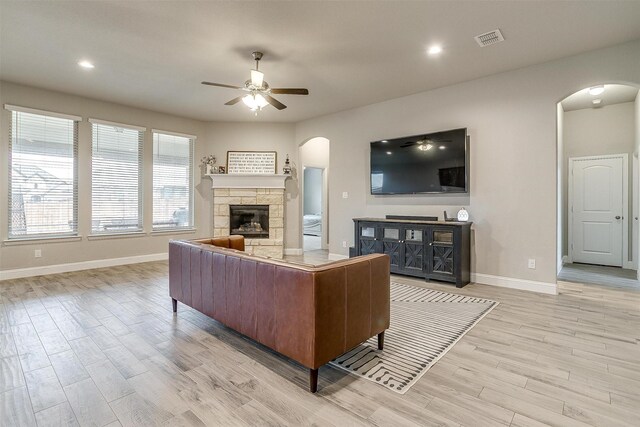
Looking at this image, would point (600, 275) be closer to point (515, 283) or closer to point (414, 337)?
point (515, 283)

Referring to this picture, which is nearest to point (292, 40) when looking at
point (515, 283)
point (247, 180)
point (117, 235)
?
point (247, 180)

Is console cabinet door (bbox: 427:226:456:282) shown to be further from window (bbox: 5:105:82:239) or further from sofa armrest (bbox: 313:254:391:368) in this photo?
window (bbox: 5:105:82:239)

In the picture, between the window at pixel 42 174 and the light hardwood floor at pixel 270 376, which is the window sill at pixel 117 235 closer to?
the window at pixel 42 174

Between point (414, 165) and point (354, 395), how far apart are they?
379cm

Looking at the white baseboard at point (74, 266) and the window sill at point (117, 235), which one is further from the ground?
the window sill at point (117, 235)

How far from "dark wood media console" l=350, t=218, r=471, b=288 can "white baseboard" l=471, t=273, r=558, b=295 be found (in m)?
0.16

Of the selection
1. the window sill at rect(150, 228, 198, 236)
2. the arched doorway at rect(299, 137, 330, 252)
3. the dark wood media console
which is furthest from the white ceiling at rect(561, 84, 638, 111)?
the window sill at rect(150, 228, 198, 236)

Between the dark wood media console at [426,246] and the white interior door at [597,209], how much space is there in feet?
10.2

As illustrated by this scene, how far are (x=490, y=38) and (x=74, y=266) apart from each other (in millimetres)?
6702

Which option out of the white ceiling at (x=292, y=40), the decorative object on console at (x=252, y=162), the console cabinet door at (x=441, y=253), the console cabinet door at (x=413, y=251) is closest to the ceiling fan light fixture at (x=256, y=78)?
the white ceiling at (x=292, y=40)

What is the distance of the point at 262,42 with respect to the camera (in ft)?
10.9

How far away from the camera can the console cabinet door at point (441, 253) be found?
418 cm

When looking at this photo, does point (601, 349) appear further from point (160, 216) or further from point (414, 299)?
point (160, 216)

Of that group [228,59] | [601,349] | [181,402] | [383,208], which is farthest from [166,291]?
[601,349]
